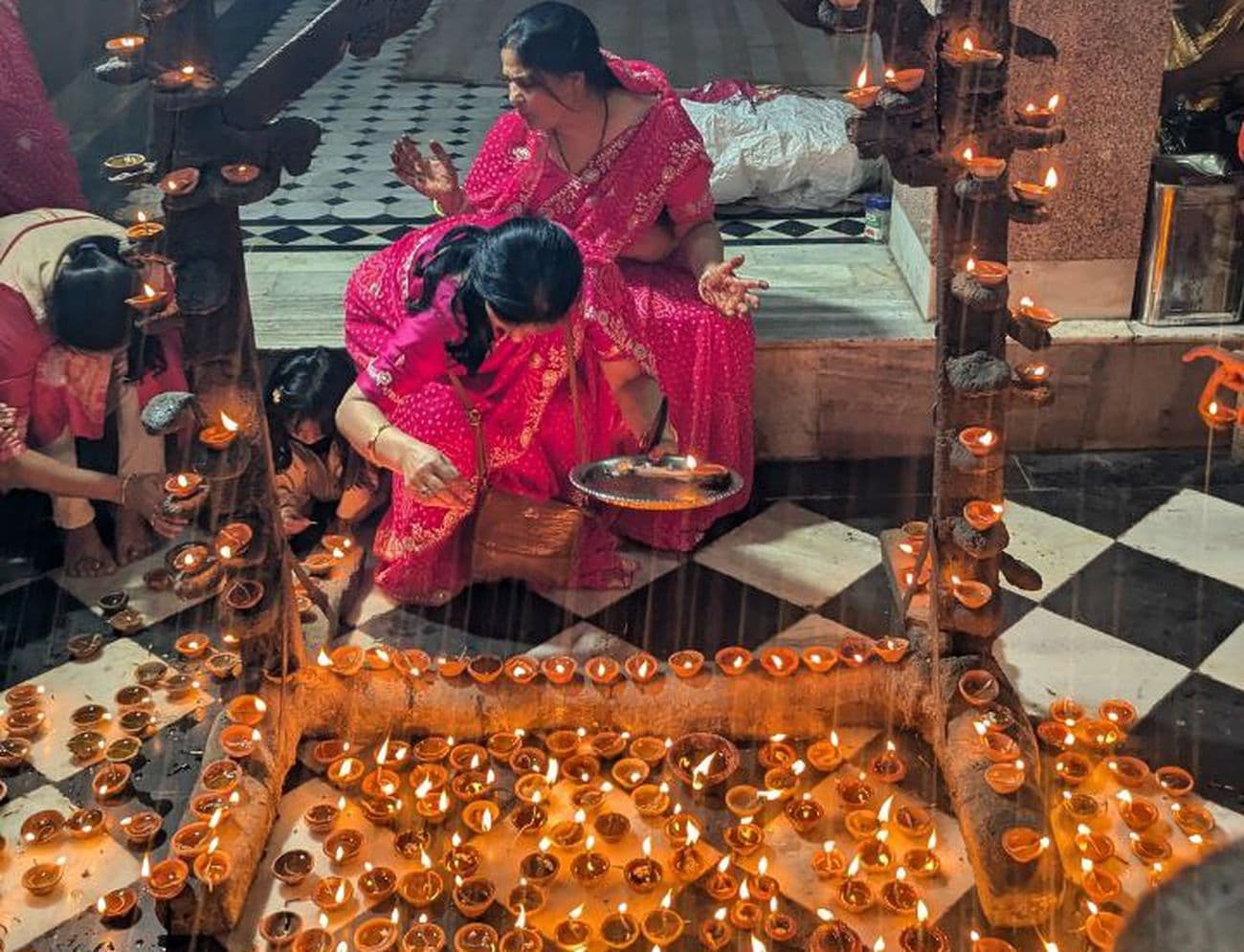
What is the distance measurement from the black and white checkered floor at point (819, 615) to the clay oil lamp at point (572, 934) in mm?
677

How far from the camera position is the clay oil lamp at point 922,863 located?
3.13 meters

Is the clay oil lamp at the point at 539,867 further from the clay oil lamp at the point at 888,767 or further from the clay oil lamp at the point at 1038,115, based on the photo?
the clay oil lamp at the point at 1038,115

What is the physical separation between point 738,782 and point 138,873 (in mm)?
1403

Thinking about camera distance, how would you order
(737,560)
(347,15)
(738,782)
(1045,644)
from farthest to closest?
(737,560), (1045,644), (738,782), (347,15)

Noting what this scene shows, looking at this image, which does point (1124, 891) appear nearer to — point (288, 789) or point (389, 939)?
point (389, 939)

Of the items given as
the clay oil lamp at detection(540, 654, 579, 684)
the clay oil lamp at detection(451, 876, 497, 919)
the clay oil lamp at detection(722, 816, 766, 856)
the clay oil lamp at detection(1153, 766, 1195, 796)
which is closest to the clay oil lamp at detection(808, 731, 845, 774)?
the clay oil lamp at detection(722, 816, 766, 856)

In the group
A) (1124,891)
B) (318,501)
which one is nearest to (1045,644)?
(1124,891)

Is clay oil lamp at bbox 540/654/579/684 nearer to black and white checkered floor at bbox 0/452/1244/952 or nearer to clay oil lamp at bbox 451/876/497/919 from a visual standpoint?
black and white checkered floor at bbox 0/452/1244/952

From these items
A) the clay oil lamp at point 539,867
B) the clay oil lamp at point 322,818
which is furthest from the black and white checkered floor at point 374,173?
the clay oil lamp at point 539,867

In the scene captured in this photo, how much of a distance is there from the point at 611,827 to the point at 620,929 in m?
0.31

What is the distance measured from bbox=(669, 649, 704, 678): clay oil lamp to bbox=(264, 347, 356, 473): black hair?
57.5 inches

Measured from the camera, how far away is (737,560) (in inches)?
171

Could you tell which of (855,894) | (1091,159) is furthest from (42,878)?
(1091,159)

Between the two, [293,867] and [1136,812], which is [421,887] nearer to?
[293,867]
